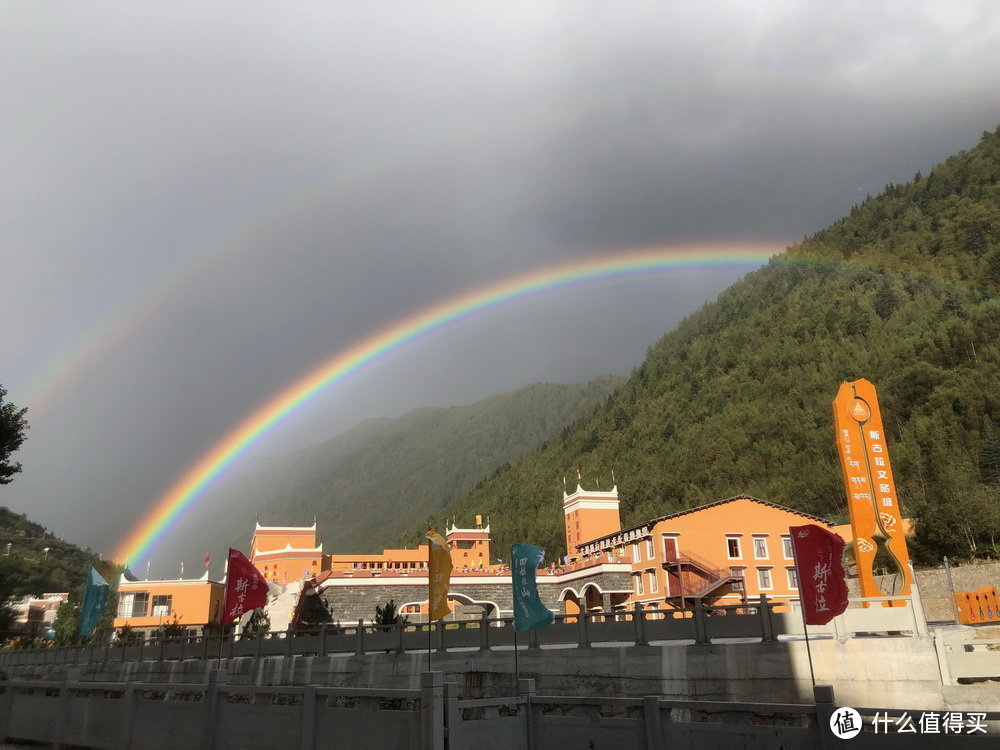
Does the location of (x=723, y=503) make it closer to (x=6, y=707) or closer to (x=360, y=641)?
(x=360, y=641)

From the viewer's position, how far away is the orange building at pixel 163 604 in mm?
62406

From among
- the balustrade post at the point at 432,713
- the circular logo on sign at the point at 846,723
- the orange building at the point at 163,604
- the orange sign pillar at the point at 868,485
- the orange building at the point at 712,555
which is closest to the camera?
the circular logo on sign at the point at 846,723

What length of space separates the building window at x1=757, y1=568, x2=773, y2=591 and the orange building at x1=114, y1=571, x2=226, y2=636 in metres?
45.1

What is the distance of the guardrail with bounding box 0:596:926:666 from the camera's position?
17547 millimetres

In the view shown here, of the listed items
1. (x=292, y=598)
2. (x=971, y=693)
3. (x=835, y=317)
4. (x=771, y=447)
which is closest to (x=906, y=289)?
(x=835, y=317)

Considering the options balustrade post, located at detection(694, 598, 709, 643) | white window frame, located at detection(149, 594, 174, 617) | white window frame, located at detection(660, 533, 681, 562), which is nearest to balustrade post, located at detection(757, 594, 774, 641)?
balustrade post, located at detection(694, 598, 709, 643)

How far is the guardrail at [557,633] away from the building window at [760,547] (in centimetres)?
2048

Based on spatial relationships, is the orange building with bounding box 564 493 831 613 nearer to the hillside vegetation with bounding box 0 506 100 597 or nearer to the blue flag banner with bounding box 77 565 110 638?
the blue flag banner with bounding box 77 565 110 638

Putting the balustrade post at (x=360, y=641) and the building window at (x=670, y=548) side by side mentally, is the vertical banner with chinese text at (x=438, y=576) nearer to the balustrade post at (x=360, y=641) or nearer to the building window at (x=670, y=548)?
the balustrade post at (x=360, y=641)

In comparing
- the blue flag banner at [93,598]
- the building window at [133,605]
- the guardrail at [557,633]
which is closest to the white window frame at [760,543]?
the guardrail at [557,633]

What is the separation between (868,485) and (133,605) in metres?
61.3

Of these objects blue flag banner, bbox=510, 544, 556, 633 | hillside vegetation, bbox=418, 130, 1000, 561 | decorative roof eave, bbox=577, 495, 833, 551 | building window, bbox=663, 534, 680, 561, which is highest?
hillside vegetation, bbox=418, 130, 1000, 561

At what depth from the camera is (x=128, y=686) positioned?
14578 millimetres

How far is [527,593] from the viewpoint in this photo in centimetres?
2025
